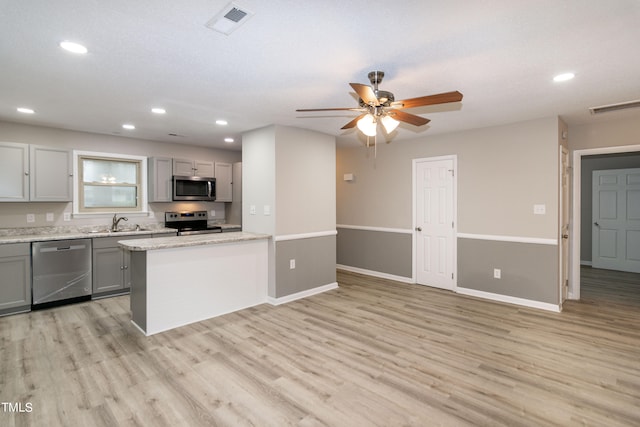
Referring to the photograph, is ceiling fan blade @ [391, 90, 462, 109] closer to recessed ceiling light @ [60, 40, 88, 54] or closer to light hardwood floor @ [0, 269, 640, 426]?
light hardwood floor @ [0, 269, 640, 426]

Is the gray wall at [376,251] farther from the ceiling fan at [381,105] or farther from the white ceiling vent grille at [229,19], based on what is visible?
the white ceiling vent grille at [229,19]

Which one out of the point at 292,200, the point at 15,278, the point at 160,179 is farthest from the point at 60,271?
the point at 292,200

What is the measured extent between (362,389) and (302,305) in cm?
201

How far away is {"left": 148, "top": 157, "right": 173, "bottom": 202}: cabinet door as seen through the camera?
17.6 ft

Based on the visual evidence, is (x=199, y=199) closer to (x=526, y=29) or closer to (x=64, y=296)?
(x=64, y=296)

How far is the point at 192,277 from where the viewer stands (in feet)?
12.3

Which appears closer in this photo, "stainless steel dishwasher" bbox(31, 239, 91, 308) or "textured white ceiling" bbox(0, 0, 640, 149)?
"textured white ceiling" bbox(0, 0, 640, 149)

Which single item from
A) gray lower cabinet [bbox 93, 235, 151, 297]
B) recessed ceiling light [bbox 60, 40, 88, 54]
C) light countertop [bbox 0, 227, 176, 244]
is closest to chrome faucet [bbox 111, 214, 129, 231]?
light countertop [bbox 0, 227, 176, 244]

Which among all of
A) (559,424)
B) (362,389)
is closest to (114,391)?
(362,389)

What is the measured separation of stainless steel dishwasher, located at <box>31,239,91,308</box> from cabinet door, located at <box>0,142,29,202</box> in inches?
29.6

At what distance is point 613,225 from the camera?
6395mm

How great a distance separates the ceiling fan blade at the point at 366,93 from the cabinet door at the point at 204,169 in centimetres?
410

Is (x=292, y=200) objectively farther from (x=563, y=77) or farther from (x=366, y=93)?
A: (x=563, y=77)

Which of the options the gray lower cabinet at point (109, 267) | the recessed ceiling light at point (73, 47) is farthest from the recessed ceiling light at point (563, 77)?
the gray lower cabinet at point (109, 267)
